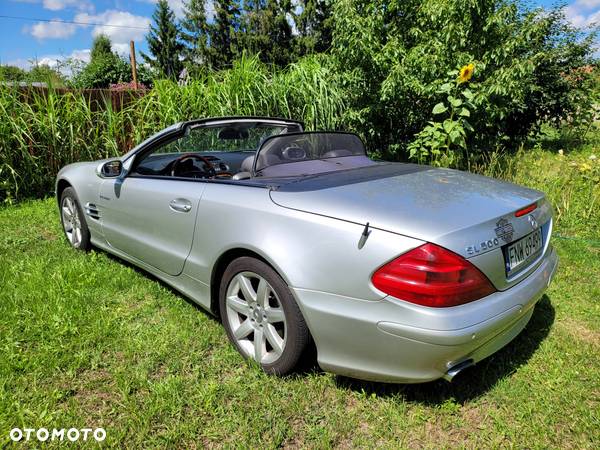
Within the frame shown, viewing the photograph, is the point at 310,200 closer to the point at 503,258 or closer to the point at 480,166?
the point at 503,258

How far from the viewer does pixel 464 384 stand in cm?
215

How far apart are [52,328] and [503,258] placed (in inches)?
104

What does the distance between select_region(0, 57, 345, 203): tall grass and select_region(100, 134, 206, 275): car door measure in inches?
134

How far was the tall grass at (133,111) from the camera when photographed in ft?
20.4

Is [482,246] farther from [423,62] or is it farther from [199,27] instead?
[199,27]

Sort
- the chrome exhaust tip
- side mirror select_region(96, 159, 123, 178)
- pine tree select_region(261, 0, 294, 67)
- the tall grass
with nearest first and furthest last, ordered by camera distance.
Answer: the chrome exhaust tip
side mirror select_region(96, 159, 123, 178)
the tall grass
pine tree select_region(261, 0, 294, 67)

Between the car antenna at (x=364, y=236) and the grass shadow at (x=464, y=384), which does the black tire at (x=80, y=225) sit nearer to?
the grass shadow at (x=464, y=384)

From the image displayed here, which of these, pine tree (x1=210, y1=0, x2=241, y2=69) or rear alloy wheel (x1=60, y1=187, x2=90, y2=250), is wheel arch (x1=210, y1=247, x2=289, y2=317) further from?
pine tree (x1=210, y1=0, x2=241, y2=69)

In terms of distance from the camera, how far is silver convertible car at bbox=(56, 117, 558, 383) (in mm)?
1682

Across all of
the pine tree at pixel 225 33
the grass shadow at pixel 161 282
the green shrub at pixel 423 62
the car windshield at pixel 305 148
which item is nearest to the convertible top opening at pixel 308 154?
the car windshield at pixel 305 148

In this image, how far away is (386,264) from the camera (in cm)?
170

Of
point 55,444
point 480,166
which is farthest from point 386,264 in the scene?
point 480,166

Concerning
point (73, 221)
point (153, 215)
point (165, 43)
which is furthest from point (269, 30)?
point (153, 215)

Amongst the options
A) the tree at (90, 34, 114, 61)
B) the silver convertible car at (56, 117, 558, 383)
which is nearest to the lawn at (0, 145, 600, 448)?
the silver convertible car at (56, 117, 558, 383)
